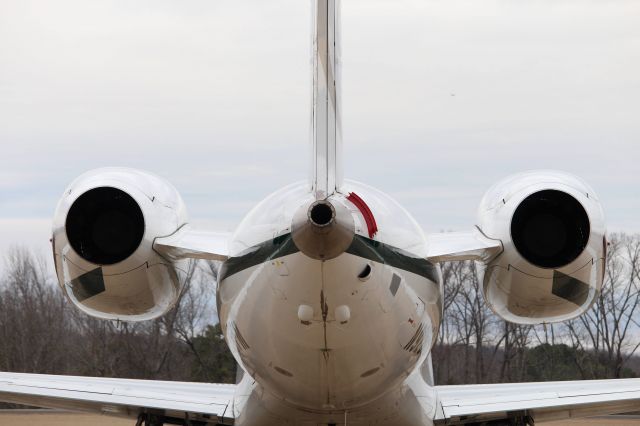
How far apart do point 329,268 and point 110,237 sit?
3459mm

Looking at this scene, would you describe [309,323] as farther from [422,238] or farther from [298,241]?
[422,238]

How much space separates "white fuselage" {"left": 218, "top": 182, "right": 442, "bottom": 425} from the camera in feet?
27.9

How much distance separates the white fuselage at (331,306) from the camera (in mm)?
8492

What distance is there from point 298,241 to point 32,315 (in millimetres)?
39083

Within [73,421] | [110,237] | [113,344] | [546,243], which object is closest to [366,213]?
[546,243]

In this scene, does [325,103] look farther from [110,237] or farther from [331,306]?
[110,237]

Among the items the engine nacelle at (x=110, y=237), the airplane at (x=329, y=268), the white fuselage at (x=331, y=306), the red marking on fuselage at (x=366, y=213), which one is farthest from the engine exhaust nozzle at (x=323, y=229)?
the engine nacelle at (x=110, y=237)


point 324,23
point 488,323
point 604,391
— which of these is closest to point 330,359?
point 324,23

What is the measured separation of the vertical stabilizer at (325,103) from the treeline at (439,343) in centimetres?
3064

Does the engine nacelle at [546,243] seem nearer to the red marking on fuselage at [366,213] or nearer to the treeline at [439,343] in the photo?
the red marking on fuselage at [366,213]

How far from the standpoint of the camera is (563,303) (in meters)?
10.7

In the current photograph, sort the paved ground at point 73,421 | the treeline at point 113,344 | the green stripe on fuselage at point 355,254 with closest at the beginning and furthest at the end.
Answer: the green stripe on fuselage at point 355,254, the paved ground at point 73,421, the treeline at point 113,344

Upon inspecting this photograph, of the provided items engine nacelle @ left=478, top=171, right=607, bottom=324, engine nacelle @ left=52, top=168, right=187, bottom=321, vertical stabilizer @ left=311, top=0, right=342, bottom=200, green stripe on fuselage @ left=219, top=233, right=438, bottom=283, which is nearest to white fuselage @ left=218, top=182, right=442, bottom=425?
green stripe on fuselage @ left=219, top=233, right=438, bottom=283

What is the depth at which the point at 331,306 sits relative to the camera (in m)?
8.53
